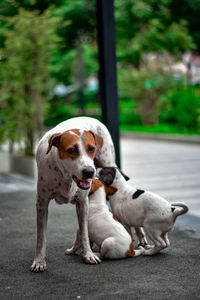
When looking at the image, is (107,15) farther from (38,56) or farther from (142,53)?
(142,53)

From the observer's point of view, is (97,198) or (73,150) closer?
(73,150)

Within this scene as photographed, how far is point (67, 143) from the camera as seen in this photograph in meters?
3.51

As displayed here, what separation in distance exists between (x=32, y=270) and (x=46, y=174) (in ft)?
2.41

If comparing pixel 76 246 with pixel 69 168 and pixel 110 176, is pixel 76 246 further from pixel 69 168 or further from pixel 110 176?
pixel 69 168

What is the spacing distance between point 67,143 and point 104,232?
2.88ft

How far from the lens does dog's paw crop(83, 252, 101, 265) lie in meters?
3.96

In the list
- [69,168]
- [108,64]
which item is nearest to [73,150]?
[69,168]

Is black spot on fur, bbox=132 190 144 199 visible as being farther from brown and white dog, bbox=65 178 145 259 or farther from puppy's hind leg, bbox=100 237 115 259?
puppy's hind leg, bbox=100 237 115 259

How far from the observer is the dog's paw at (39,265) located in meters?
3.83

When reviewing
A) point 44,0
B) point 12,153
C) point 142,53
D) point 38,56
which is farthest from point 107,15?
point 142,53

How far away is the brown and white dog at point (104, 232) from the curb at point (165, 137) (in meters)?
8.81

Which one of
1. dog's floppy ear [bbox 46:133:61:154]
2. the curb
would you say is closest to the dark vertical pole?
dog's floppy ear [bbox 46:133:61:154]

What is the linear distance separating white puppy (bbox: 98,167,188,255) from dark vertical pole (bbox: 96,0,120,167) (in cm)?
226

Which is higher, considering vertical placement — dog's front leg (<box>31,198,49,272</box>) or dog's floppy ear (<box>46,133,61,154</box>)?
dog's floppy ear (<box>46,133,61,154</box>)
